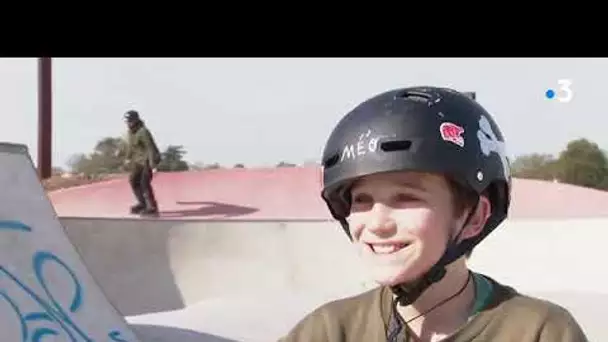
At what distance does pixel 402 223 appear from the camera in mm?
1443

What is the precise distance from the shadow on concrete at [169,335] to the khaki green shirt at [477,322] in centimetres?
513

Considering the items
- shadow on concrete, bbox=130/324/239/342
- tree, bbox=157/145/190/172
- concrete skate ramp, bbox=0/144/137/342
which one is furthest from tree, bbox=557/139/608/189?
concrete skate ramp, bbox=0/144/137/342

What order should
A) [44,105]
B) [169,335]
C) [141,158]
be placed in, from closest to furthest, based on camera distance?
[169,335], [141,158], [44,105]

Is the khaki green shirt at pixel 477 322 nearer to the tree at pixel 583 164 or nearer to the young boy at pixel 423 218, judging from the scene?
the young boy at pixel 423 218

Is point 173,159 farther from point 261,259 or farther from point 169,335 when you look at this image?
point 169,335

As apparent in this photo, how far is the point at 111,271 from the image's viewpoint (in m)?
9.62

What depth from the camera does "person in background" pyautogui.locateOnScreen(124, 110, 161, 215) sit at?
12531 mm

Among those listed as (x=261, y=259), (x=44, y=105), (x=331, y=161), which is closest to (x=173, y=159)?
(x=44, y=105)

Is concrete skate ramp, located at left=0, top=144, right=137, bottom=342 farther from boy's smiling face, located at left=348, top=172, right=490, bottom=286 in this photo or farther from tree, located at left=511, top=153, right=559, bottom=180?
tree, located at left=511, top=153, right=559, bottom=180

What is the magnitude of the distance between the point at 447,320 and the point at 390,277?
0.15m

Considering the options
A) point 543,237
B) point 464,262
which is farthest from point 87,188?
point 464,262

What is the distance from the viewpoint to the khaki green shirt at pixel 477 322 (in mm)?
1471

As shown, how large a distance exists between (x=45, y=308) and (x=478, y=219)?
4.20m

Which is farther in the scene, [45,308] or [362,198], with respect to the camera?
[45,308]
